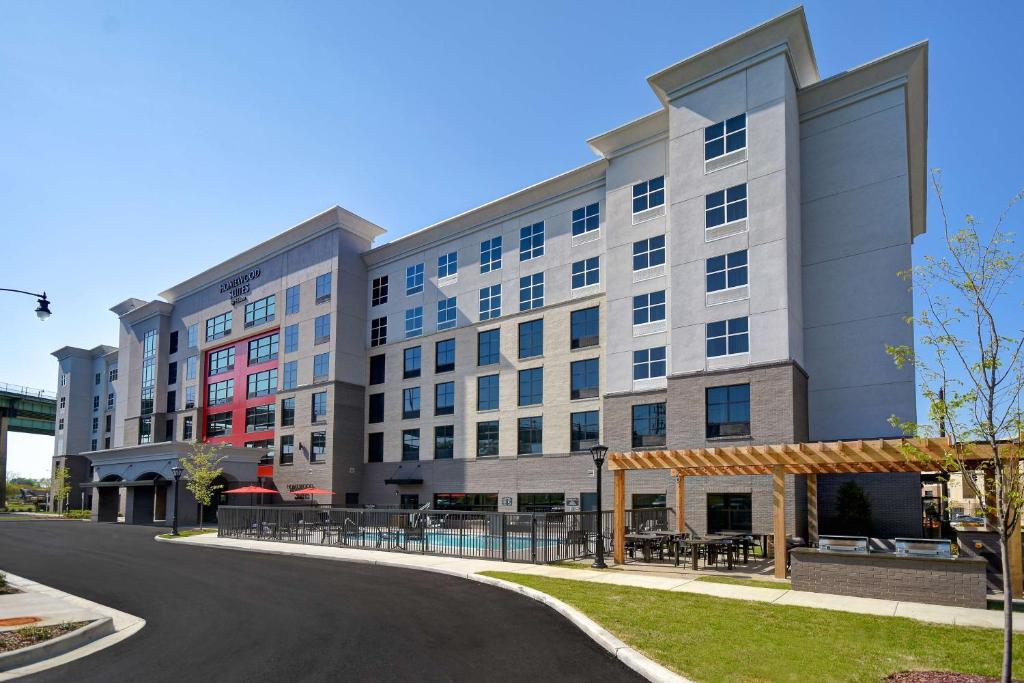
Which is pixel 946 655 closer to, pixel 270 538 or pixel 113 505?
pixel 270 538

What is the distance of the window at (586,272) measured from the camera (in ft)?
125

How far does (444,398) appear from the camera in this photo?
1788 inches

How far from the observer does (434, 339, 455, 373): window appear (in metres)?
45.3

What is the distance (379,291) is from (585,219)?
1879 cm

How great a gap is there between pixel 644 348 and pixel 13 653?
28.5m

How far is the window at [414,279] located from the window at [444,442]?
10145 mm

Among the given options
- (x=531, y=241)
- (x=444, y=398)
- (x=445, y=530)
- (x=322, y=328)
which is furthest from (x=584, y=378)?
(x=322, y=328)

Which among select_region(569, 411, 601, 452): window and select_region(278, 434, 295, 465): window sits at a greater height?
select_region(569, 411, 601, 452): window

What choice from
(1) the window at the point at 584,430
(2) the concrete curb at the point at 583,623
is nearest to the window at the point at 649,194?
(1) the window at the point at 584,430

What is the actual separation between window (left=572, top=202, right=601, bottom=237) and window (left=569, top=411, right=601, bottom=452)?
10.5 meters

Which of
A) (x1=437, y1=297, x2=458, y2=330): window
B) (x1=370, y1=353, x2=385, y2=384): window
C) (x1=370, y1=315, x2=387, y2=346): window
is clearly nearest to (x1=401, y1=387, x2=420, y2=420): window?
(x1=370, y1=353, x2=385, y2=384): window

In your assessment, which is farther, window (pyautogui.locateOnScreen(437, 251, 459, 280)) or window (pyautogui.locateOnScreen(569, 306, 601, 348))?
window (pyautogui.locateOnScreen(437, 251, 459, 280))

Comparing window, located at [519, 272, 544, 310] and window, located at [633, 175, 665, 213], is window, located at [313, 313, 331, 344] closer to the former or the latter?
window, located at [519, 272, 544, 310]

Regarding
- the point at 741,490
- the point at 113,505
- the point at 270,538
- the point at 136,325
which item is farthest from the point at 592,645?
the point at 136,325
